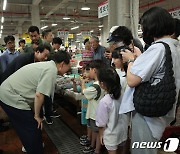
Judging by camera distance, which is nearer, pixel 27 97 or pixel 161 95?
pixel 161 95

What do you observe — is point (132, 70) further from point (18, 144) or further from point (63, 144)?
point (18, 144)

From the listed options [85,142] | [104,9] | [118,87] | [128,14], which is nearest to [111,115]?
[118,87]

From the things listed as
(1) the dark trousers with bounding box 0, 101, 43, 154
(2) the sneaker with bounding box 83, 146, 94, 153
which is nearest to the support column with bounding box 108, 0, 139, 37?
(2) the sneaker with bounding box 83, 146, 94, 153

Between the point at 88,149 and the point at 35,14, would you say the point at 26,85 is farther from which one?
the point at 35,14

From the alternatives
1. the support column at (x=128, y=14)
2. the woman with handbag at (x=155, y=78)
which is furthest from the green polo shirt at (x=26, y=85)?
the support column at (x=128, y=14)

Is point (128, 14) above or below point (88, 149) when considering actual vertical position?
above

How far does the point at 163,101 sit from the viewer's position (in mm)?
1318

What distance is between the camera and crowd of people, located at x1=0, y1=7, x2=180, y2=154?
135 cm

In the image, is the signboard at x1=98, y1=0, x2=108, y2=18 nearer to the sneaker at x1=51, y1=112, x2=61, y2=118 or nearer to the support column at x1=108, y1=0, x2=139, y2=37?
the support column at x1=108, y1=0, x2=139, y2=37

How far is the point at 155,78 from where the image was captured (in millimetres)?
1371

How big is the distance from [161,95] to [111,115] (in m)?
0.94

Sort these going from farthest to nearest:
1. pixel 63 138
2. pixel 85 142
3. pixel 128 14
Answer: pixel 128 14 → pixel 63 138 → pixel 85 142

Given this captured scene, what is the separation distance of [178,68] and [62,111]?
3816 mm

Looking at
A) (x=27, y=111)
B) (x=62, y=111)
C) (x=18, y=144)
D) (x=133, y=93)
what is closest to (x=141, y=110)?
(x=133, y=93)
